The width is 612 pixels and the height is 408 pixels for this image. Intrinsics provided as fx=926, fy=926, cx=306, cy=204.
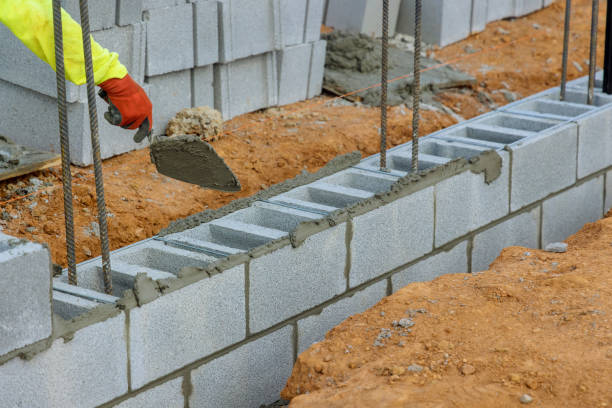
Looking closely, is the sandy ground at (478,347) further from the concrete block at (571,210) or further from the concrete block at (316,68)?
the concrete block at (316,68)

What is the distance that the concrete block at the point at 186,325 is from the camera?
3.67 metres

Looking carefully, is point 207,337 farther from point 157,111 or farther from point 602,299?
point 157,111

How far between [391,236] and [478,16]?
5473 mm

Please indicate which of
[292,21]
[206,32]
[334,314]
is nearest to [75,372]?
[334,314]

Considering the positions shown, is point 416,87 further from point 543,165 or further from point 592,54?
point 592,54

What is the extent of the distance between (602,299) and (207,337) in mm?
1736

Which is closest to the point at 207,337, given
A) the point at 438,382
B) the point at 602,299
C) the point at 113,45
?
the point at 438,382

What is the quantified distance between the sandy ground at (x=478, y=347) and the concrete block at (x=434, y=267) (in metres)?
0.42

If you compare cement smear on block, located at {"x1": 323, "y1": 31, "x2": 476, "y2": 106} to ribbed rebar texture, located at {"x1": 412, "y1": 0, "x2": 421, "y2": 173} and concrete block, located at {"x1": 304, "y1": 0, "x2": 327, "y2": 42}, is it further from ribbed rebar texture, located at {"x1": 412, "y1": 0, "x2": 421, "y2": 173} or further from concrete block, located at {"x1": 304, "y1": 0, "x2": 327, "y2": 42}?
ribbed rebar texture, located at {"x1": 412, "y1": 0, "x2": 421, "y2": 173}

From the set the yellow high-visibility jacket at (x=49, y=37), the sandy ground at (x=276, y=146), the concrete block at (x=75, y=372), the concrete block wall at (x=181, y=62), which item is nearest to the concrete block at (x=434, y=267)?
the sandy ground at (x=276, y=146)

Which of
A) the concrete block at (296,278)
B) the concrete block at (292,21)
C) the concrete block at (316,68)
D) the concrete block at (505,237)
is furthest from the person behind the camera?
the concrete block at (316,68)

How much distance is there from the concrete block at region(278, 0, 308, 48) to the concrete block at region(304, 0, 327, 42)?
5 cm

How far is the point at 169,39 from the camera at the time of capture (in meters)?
6.39

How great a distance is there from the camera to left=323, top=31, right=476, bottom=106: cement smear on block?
26.0 feet
